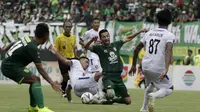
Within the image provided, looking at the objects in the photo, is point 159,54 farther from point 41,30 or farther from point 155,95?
point 41,30

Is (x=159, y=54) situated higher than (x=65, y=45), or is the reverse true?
(x=159, y=54)

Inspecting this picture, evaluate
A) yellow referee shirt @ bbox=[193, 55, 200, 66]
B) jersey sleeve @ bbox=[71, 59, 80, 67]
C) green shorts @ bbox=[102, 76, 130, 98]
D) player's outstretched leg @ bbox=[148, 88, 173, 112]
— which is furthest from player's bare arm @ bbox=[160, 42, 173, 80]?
yellow referee shirt @ bbox=[193, 55, 200, 66]

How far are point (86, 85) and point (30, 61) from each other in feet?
16.8

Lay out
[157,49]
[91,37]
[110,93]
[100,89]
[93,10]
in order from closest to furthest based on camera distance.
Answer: [157,49]
[110,93]
[100,89]
[91,37]
[93,10]

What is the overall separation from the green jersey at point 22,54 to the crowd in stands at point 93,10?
2151 cm

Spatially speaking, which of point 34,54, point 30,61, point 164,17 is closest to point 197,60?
point 164,17

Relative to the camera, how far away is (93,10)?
36531 mm

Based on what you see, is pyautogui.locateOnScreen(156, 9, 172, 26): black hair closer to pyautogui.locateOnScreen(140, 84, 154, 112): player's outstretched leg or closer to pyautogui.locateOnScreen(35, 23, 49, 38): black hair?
pyautogui.locateOnScreen(140, 84, 154, 112): player's outstretched leg

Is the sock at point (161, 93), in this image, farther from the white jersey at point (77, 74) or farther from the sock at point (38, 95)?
the white jersey at point (77, 74)

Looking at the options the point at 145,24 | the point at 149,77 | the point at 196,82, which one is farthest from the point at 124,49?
the point at 149,77

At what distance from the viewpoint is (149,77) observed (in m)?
13.5

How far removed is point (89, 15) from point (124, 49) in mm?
2967

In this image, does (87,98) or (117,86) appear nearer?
(87,98)

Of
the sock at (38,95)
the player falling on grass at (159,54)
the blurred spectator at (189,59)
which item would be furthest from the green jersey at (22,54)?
the blurred spectator at (189,59)
